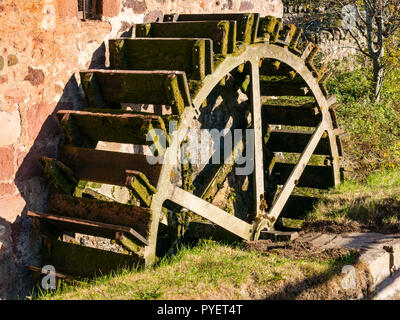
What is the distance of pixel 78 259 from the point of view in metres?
4.19

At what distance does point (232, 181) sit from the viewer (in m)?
6.78

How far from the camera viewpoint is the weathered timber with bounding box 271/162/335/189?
7138mm

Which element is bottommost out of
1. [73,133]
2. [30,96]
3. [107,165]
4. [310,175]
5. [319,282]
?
[319,282]

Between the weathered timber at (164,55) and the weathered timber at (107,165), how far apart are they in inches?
31.2

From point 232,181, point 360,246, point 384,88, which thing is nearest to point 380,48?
point 384,88

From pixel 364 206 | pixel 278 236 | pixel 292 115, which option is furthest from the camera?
pixel 292 115

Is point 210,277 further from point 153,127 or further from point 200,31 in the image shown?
point 200,31

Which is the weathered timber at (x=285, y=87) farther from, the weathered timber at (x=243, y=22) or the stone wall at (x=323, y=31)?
the stone wall at (x=323, y=31)

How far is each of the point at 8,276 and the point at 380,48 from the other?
7952mm

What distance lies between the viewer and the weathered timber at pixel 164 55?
14.3 feet

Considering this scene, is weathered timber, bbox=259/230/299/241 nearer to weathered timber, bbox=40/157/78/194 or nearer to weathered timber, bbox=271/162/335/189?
weathered timber, bbox=271/162/335/189

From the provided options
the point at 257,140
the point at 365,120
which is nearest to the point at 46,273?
the point at 257,140

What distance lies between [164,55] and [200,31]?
411 millimetres

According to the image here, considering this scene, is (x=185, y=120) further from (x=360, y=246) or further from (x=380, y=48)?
(x=380, y=48)
